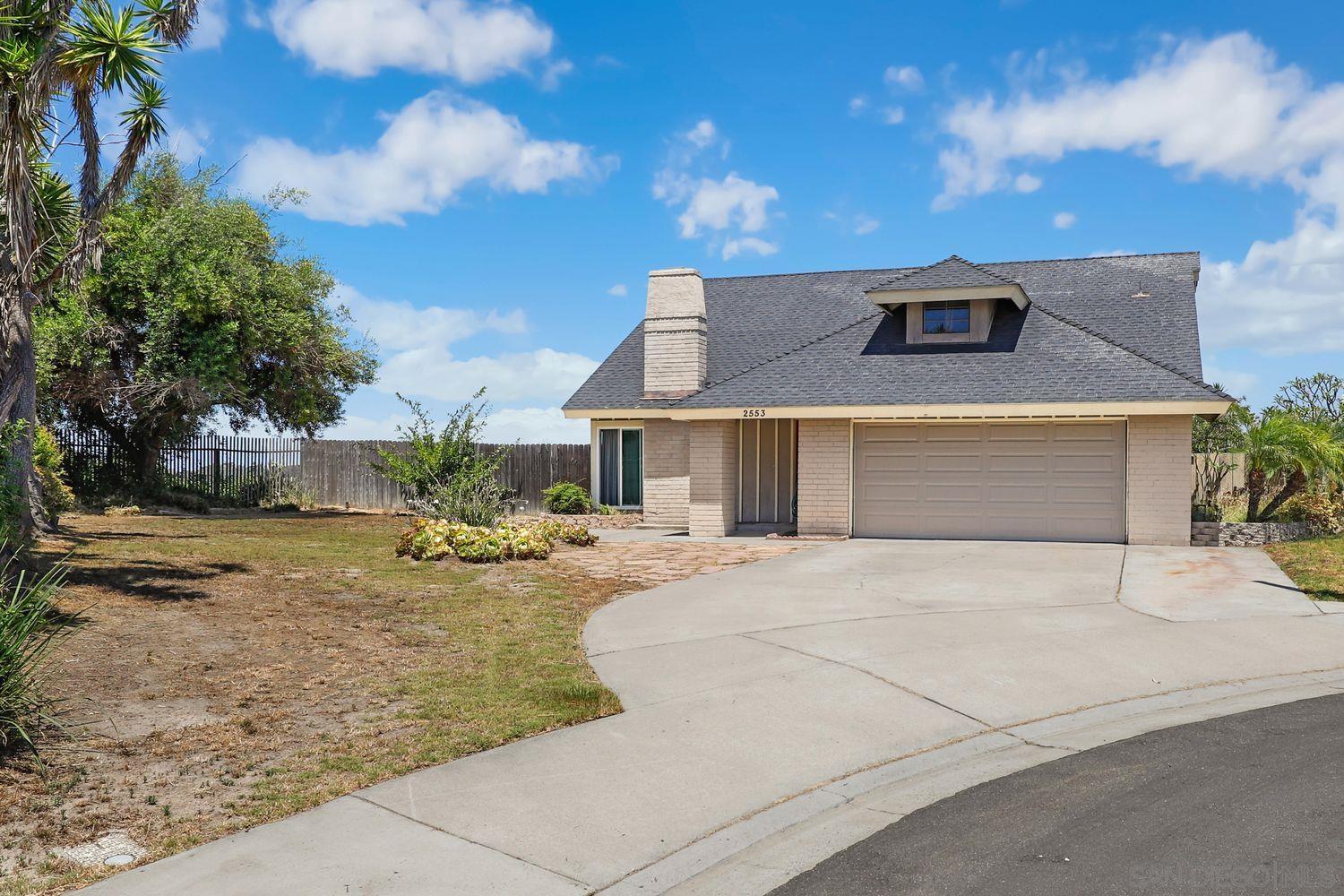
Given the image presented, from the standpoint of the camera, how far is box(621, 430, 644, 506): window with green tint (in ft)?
83.6

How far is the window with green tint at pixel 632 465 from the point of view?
25469 millimetres

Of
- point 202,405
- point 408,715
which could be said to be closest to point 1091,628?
point 408,715

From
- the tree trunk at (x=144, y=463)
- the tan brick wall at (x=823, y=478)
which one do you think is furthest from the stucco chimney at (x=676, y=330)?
the tree trunk at (x=144, y=463)

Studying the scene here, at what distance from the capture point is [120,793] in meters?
6.12

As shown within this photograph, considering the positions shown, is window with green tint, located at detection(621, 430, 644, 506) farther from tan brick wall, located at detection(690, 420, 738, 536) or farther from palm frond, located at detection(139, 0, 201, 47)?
palm frond, located at detection(139, 0, 201, 47)

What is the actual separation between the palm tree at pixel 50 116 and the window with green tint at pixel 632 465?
13.4m

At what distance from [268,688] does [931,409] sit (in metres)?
13.8

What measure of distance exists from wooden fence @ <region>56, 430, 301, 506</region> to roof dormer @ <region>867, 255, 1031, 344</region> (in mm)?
18684

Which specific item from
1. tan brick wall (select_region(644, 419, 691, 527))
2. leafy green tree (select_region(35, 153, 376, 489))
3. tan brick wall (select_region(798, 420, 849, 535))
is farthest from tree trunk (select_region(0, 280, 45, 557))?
tan brick wall (select_region(798, 420, 849, 535))

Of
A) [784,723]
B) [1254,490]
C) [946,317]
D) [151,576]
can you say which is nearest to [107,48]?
[151,576]

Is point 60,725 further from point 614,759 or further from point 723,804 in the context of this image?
point 723,804

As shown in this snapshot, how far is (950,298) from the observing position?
2150 centimetres

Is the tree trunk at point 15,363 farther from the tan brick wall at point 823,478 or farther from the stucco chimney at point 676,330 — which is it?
the tan brick wall at point 823,478

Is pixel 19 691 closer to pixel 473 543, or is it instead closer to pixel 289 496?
pixel 473 543
